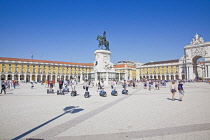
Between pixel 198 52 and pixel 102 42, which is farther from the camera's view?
pixel 198 52

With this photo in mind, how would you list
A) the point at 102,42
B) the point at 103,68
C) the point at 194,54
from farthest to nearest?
the point at 194,54
the point at 102,42
the point at 103,68

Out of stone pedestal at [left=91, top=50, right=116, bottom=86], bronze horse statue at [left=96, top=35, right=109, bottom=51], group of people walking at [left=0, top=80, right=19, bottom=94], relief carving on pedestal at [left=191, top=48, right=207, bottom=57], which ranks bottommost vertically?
group of people walking at [left=0, top=80, right=19, bottom=94]

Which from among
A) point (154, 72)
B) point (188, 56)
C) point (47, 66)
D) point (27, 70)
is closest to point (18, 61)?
point (27, 70)

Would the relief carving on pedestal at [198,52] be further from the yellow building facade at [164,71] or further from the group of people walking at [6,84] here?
the group of people walking at [6,84]

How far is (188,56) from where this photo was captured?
6788cm

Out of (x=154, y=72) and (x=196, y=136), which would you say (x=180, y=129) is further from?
(x=154, y=72)

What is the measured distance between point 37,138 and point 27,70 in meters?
70.7

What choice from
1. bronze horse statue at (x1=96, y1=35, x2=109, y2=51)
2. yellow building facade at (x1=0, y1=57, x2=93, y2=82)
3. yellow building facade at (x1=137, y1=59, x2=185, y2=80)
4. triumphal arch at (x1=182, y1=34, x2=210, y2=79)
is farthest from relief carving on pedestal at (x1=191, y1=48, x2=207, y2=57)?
bronze horse statue at (x1=96, y1=35, x2=109, y2=51)

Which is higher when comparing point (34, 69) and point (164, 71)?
point (34, 69)

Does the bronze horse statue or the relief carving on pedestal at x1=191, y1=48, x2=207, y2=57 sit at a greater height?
the relief carving on pedestal at x1=191, y1=48, x2=207, y2=57

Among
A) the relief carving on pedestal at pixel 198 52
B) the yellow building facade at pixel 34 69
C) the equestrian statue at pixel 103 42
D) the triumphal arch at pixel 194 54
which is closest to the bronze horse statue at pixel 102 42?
the equestrian statue at pixel 103 42

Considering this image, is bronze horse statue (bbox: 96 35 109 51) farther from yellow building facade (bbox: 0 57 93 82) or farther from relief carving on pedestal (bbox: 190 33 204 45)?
relief carving on pedestal (bbox: 190 33 204 45)

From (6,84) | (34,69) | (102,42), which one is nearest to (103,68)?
(102,42)

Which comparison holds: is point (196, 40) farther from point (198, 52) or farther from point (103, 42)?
point (103, 42)
